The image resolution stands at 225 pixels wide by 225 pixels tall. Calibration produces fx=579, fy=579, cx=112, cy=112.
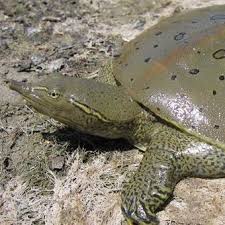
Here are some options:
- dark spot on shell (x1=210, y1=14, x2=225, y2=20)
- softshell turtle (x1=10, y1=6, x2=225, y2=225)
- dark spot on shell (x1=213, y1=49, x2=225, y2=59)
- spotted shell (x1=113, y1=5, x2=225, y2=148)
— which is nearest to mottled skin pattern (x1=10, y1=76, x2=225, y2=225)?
softshell turtle (x1=10, y1=6, x2=225, y2=225)

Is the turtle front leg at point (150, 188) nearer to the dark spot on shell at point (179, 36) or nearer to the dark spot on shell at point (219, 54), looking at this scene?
the dark spot on shell at point (219, 54)

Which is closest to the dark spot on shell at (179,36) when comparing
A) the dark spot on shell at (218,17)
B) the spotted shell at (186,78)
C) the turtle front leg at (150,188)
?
the spotted shell at (186,78)

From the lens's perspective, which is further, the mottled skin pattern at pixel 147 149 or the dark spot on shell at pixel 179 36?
the dark spot on shell at pixel 179 36

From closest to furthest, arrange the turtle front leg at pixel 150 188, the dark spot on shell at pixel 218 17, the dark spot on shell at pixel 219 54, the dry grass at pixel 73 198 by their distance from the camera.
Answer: the turtle front leg at pixel 150 188
the dry grass at pixel 73 198
the dark spot on shell at pixel 219 54
the dark spot on shell at pixel 218 17

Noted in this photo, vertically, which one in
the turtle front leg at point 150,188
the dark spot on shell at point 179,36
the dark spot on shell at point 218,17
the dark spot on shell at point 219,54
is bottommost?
the turtle front leg at point 150,188

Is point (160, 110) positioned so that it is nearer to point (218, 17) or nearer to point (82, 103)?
point (82, 103)

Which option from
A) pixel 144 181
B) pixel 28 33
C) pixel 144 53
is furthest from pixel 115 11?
pixel 144 181

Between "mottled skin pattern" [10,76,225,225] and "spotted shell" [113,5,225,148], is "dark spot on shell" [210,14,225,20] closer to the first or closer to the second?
"spotted shell" [113,5,225,148]
